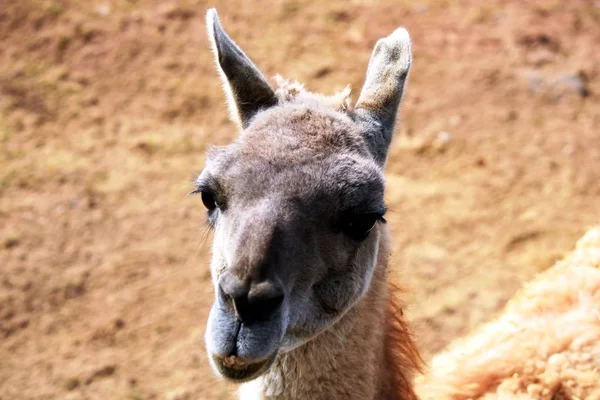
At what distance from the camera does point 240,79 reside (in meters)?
3.90

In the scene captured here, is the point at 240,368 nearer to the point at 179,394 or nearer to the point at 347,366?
the point at 347,366

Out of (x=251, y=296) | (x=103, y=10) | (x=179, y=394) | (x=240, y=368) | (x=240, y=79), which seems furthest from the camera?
(x=103, y=10)

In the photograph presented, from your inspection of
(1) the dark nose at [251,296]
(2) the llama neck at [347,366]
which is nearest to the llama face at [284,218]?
(1) the dark nose at [251,296]

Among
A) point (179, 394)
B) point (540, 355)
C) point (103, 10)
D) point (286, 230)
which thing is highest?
point (286, 230)

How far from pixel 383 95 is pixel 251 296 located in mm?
1597

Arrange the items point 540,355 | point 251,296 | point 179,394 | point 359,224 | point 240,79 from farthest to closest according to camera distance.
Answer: point 179,394 < point 540,355 < point 240,79 < point 359,224 < point 251,296

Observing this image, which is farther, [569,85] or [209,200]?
[569,85]

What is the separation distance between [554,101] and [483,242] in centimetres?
294

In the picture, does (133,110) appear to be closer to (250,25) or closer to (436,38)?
(250,25)

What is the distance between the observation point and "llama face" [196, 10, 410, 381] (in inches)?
120

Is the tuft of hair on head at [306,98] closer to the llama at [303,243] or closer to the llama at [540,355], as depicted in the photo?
the llama at [303,243]

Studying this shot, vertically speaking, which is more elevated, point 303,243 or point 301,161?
point 301,161

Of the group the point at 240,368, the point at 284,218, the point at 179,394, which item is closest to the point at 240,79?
the point at 284,218

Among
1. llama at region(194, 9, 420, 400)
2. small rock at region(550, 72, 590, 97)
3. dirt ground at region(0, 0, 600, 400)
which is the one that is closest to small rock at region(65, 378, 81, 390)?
dirt ground at region(0, 0, 600, 400)
